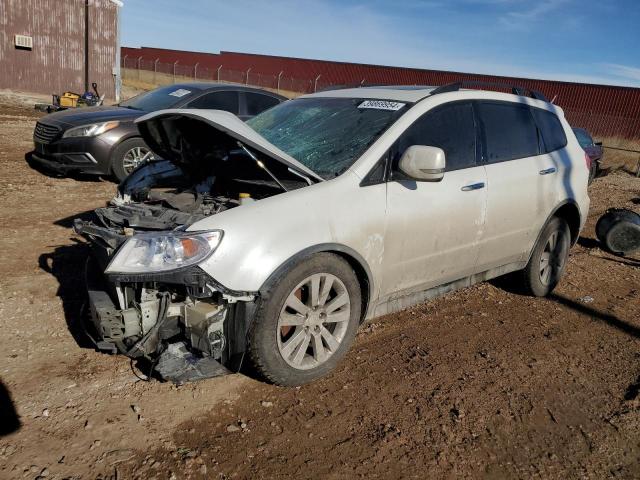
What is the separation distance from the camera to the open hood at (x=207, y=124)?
10.3 feet

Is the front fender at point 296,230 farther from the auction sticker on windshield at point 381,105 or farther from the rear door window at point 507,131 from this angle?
the rear door window at point 507,131

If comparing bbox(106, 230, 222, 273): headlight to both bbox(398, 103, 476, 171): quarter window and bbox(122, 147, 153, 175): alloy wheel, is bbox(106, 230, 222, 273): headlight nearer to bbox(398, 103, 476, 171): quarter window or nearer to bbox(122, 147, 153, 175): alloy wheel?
bbox(398, 103, 476, 171): quarter window

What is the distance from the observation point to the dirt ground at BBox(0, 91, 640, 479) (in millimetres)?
2611

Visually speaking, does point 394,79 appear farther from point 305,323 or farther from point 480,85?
point 305,323

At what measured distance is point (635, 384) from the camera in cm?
362

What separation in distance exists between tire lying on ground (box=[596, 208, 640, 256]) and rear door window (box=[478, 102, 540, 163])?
306cm

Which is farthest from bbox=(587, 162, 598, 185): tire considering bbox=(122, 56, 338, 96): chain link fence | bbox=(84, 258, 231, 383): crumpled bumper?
bbox=(122, 56, 338, 96): chain link fence

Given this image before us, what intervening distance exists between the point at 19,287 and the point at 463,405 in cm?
347

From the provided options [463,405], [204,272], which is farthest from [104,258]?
[463,405]

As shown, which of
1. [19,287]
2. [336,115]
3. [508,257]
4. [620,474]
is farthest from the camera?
[508,257]

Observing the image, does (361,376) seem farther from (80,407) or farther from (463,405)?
(80,407)

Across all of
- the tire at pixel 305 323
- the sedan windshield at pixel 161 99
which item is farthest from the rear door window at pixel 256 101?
the tire at pixel 305 323

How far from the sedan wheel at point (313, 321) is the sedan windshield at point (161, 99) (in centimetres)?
559

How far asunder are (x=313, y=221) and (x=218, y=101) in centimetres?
566
